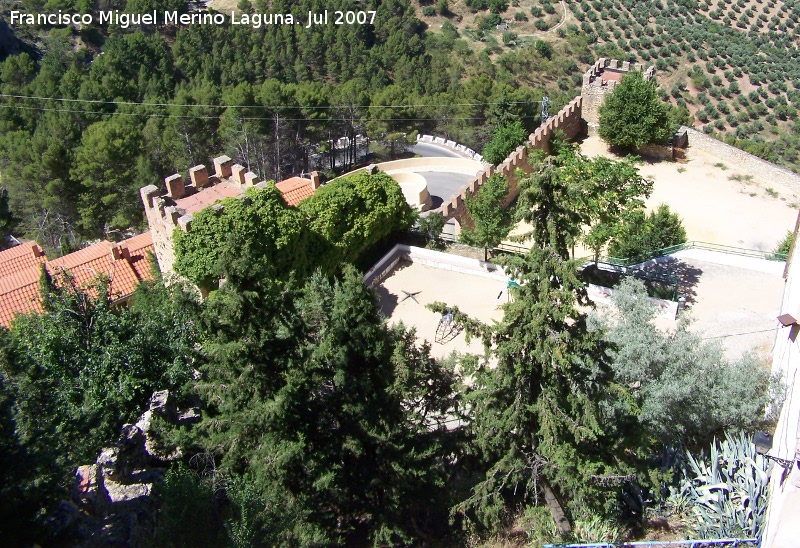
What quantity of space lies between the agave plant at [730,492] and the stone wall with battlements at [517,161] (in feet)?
40.2

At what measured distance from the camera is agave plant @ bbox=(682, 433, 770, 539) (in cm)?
1086

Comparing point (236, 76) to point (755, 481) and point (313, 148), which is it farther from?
point (755, 481)

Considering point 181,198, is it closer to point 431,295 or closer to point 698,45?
point 431,295

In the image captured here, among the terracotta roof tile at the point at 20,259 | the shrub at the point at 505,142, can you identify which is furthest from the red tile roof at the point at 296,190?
the shrub at the point at 505,142

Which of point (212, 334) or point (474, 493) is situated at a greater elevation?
point (212, 334)

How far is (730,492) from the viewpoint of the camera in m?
11.3

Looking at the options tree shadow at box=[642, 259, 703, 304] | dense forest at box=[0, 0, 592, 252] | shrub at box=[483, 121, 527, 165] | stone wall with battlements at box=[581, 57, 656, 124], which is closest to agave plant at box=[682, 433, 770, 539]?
tree shadow at box=[642, 259, 703, 304]

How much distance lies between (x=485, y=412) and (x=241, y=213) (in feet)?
30.1

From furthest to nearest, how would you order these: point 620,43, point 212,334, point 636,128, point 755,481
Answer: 1. point 620,43
2. point 636,128
3. point 755,481
4. point 212,334

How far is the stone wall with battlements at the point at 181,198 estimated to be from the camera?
719 inches

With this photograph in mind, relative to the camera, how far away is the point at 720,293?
771 inches

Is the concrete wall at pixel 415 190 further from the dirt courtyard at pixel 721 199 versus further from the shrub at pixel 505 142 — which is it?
the dirt courtyard at pixel 721 199

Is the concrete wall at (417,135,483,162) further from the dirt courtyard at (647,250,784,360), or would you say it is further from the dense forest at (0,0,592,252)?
the dirt courtyard at (647,250,784,360)

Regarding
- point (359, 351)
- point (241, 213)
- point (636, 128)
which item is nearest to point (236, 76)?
point (636, 128)
